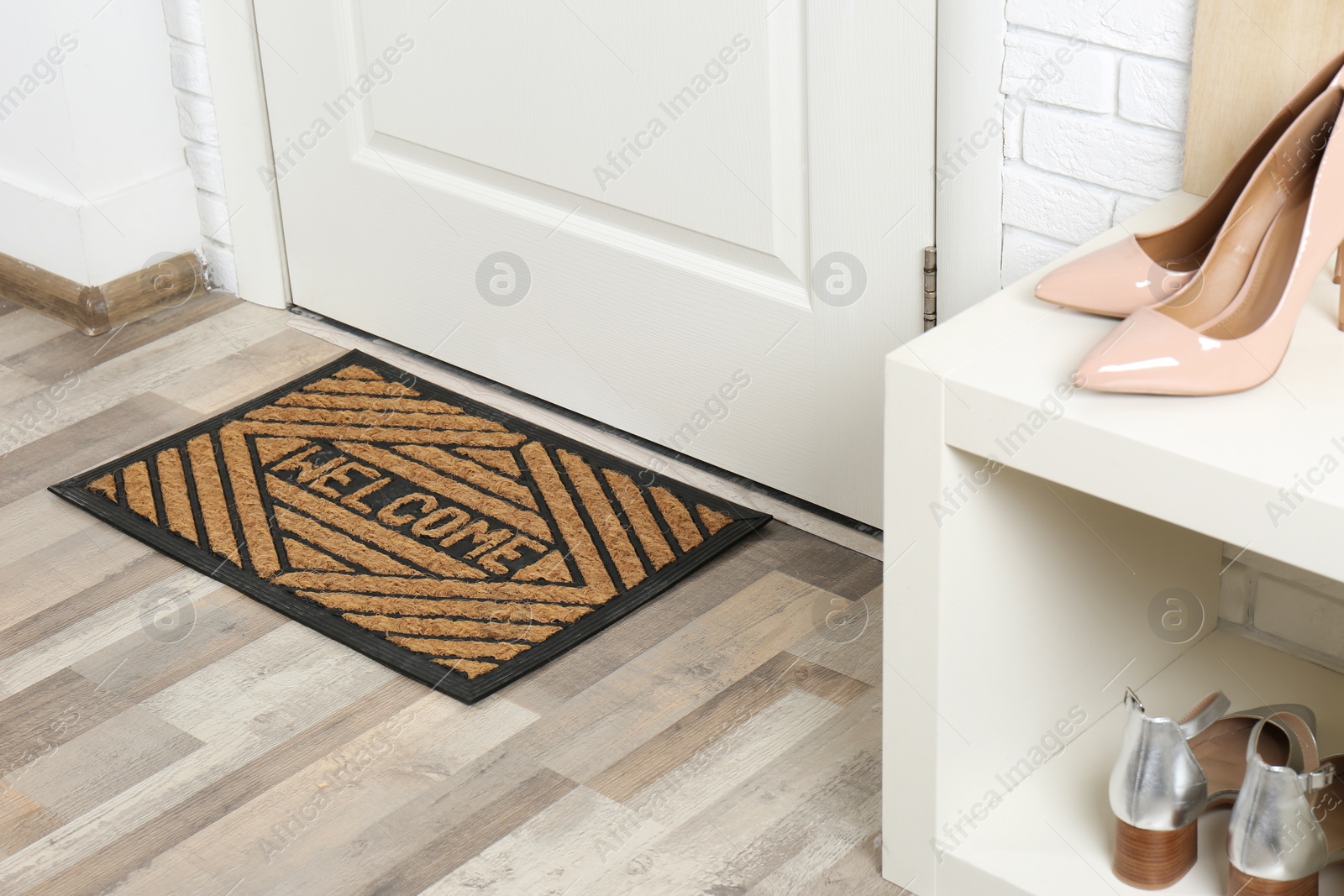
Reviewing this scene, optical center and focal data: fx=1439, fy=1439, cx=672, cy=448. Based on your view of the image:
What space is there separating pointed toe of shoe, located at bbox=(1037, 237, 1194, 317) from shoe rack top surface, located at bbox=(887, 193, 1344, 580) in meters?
0.01

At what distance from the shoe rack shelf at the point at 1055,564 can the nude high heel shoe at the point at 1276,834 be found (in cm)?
6

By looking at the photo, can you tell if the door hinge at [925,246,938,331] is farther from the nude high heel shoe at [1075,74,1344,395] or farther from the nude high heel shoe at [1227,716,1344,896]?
the nude high heel shoe at [1227,716,1344,896]

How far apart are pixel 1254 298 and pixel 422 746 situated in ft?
2.65

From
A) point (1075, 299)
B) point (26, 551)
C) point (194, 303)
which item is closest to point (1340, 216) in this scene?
point (1075, 299)

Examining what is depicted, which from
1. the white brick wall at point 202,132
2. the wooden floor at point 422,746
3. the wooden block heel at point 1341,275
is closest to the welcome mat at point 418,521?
the wooden floor at point 422,746

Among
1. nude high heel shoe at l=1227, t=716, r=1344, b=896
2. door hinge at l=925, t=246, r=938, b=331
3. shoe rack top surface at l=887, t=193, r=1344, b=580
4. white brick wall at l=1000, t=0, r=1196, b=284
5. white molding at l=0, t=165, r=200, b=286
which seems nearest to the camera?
shoe rack top surface at l=887, t=193, r=1344, b=580

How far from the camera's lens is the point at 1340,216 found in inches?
36.6

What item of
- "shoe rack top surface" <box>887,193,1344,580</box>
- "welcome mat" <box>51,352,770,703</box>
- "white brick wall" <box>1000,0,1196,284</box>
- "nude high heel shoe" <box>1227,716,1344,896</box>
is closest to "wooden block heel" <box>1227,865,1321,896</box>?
"nude high heel shoe" <box>1227,716,1344,896</box>

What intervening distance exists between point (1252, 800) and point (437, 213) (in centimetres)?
122

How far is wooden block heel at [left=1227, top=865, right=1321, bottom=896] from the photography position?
3.20ft

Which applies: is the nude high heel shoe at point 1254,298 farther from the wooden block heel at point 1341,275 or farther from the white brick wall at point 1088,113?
the white brick wall at point 1088,113

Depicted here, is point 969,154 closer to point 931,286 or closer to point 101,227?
point 931,286

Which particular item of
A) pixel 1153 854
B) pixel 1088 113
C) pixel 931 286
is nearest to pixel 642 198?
pixel 931 286

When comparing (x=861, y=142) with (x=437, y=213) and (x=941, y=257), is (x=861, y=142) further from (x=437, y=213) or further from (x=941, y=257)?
(x=437, y=213)
